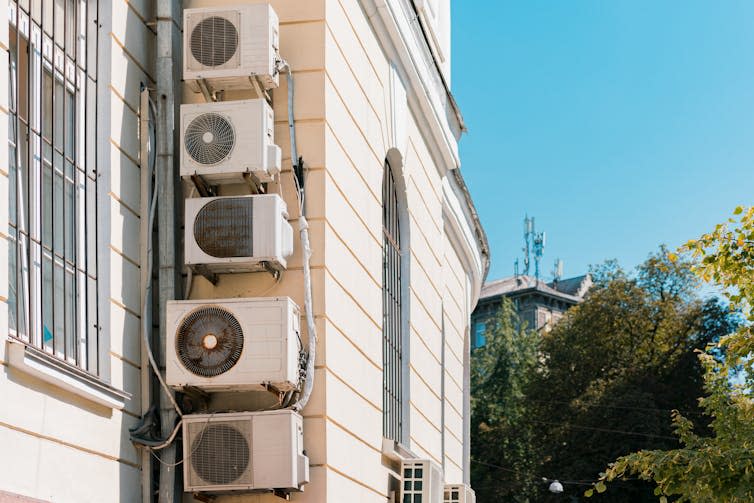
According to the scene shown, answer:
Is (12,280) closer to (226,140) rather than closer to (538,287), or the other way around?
(226,140)

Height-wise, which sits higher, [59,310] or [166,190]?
[166,190]

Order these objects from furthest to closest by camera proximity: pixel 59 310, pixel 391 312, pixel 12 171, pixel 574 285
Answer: pixel 574 285 < pixel 391 312 < pixel 59 310 < pixel 12 171

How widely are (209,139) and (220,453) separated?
2177 mm

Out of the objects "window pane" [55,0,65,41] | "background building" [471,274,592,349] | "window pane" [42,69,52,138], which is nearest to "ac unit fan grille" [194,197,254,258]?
"window pane" [42,69,52,138]

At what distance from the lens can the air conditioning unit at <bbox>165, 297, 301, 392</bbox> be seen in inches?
349

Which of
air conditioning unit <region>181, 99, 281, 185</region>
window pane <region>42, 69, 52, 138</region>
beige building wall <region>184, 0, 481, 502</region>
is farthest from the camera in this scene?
beige building wall <region>184, 0, 481, 502</region>

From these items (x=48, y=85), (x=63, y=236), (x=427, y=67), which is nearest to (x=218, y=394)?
(x=63, y=236)

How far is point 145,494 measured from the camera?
8.83 m

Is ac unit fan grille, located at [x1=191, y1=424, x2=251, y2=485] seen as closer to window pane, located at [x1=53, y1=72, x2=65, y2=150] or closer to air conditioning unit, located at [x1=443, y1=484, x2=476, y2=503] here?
window pane, located at [x1=53, y1=72, x2=65, y2=150]

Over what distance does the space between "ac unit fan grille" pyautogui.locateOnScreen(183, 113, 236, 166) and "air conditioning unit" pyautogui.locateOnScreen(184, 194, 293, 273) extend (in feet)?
0.98

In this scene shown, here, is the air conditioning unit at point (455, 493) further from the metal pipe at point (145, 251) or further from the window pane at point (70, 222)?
the window pane at point (70, 222)

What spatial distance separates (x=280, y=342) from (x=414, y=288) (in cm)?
586

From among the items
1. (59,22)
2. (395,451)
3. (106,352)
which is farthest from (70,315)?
(395,451)

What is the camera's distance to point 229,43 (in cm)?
944
